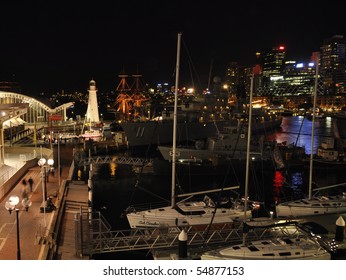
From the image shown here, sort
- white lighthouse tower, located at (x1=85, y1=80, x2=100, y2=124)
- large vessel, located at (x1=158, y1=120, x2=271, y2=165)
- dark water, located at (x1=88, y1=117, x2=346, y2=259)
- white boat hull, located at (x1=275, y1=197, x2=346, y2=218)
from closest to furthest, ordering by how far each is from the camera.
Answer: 1. white boat hull, located at (x1=275, y1=197, x2=346, y2=218)
2. dark water, located at (x1=88, y1=117, x2=346, y2=259)
3. large vessel, located at (x1=158, y1=120, x2=271, y2=165)
4. white lighthouse tower, located at (x1=85, y1=80, x2=100, y2=124)

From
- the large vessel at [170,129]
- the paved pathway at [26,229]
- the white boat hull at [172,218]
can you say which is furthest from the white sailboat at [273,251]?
the large vessel at [170,129]

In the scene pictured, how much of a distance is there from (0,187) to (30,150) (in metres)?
9.25

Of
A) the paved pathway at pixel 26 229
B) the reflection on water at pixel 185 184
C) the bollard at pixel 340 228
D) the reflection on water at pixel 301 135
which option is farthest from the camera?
the reflection on water at pixel 301 135

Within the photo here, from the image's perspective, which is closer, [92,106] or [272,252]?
[272,252]

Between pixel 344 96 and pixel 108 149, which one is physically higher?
pixel 344 96

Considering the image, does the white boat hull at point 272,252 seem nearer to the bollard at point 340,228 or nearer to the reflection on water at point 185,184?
the bollard at point 340,228

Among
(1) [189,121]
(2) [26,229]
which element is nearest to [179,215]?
(2) [26,229]

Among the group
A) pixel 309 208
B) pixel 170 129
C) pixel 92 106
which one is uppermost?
pixel 92 106

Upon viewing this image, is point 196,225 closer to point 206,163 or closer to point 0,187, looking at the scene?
point 0,187

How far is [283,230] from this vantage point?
12.2 m

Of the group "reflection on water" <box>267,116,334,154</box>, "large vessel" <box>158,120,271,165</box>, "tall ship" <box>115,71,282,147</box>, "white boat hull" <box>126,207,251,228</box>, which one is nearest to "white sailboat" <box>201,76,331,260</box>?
"white boat hull" <box>126,207,251,228</box>

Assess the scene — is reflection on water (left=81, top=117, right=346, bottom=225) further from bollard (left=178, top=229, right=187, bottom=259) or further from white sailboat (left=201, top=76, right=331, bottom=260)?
bollard (left=178, top=229, right=187, bottom=259)

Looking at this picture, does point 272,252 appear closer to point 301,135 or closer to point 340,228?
point 340,228
